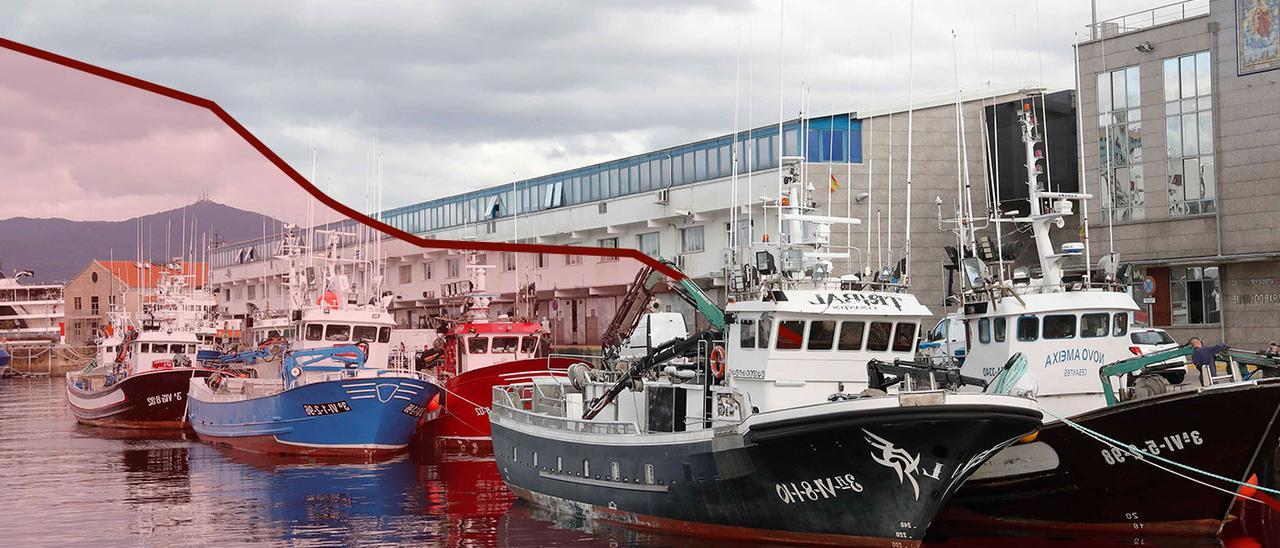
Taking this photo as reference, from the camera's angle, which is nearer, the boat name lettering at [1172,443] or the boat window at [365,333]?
the boat name lettering at [1172,443]

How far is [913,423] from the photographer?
1630 centimetres

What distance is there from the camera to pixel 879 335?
19734 millimetres

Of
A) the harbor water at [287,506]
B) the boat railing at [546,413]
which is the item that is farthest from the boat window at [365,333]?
the boat railing at [546,413]

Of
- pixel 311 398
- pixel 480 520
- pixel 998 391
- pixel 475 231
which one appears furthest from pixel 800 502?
pixel 475 231

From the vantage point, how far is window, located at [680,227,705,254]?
47.3 metres

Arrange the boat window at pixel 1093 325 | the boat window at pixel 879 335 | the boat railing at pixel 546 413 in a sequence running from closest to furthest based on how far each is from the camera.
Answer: the boat window at pixel 879 335 < the boat railing at pixel 546 413 < the boat window at pixel 1093 325

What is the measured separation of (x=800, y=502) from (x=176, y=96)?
1330 cm

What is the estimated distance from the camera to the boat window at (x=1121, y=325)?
20.9 m

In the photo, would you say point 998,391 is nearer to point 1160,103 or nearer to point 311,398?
point 311,398

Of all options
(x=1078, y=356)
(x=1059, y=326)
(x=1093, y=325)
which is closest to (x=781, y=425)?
(x=1059, y=326)

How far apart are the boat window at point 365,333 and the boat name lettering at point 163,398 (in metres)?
11.5

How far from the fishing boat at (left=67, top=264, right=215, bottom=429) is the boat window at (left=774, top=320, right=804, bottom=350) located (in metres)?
31.2

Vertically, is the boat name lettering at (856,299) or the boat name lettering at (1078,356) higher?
the boat name lettering at (856,299)

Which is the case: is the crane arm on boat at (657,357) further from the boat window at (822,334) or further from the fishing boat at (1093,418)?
the fishing boat at (1093,418)
